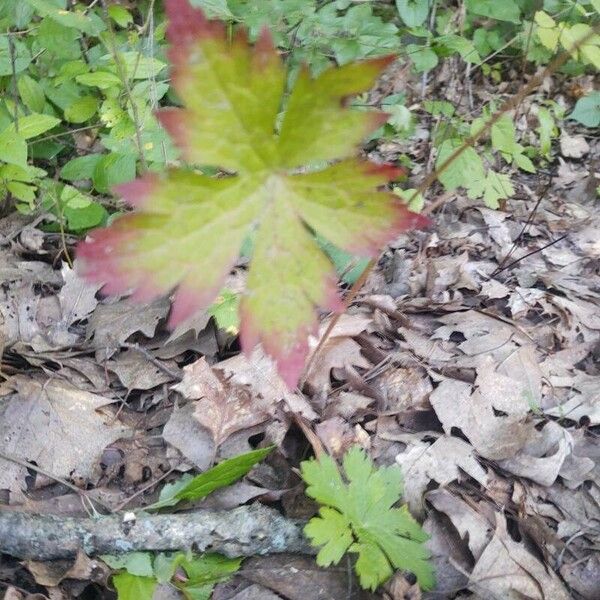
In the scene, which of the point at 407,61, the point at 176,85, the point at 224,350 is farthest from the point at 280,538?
the point at 407,61

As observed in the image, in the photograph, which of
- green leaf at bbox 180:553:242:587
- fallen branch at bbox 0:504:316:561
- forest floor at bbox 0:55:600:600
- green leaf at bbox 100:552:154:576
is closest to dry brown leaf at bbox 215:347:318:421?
forest floor at bbox 0:55:600:600

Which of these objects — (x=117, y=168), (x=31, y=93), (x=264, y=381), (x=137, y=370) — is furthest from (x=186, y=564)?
(x=31, y=93)

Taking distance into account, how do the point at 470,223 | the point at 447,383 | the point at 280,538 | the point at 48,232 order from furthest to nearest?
1. the point at 470,223
2. the point at 48,232
3. the point at 447,383
4. the point at 280,538

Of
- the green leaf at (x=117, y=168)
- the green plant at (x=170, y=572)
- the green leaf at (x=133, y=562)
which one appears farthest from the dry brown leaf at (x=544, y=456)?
the green leaf at (x=117, y=168)

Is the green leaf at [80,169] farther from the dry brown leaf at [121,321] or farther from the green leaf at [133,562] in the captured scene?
the green leaf at [133,562]

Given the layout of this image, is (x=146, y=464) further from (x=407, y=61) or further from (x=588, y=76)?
(x=588, y=76)
